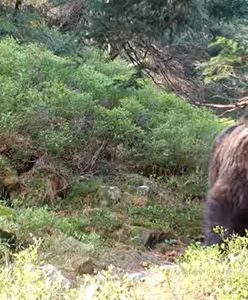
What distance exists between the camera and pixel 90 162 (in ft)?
29.7

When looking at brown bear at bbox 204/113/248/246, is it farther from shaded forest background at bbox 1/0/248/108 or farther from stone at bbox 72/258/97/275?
shaded forest background at bbox 1/0/248/108

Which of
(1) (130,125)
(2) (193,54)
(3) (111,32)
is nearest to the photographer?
(3) (111,32)

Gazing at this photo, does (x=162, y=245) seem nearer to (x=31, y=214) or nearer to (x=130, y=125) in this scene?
(x=31, y=214)

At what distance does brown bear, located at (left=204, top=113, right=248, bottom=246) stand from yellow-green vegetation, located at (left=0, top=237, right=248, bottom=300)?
5.25ft

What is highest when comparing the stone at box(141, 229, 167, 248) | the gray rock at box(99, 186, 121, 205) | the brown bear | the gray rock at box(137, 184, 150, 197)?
the brown bear

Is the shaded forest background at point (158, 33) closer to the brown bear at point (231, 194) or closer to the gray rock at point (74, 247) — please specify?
the brown bear at point (231, 194)

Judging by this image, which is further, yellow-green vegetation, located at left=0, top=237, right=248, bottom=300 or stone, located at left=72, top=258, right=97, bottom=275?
stone, located at left=72, top=258, right=97, bottom=275

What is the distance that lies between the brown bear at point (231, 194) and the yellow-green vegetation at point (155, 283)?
1.60 metres

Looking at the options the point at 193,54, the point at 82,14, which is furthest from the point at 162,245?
the point at 82,14

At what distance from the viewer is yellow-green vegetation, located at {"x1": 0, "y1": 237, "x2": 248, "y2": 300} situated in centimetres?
278

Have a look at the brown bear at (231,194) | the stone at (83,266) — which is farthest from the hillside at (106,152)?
the brown bear at (231,194)

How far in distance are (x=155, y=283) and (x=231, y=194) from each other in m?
2.07

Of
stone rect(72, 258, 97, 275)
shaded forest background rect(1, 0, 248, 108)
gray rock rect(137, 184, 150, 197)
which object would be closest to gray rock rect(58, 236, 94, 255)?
stone rect(72, 258, 97, 275)

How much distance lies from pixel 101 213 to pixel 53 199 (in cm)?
86
